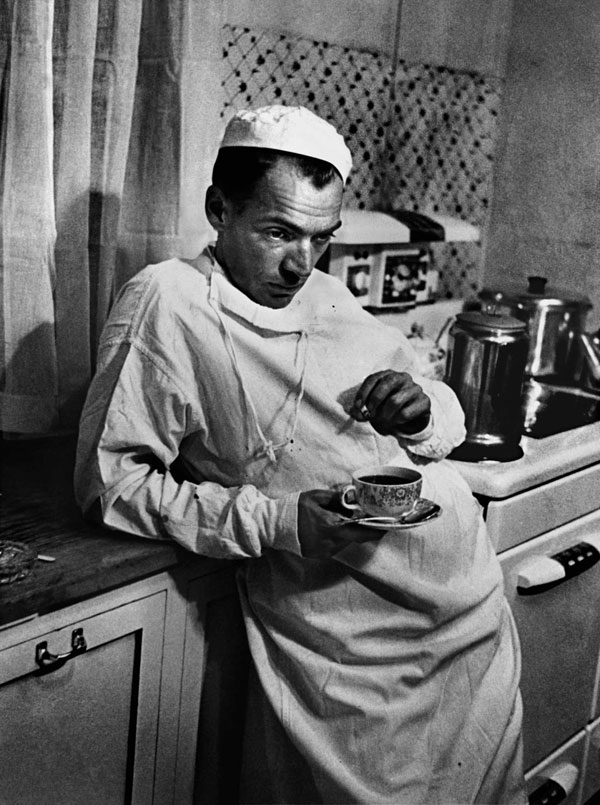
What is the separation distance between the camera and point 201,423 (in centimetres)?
151

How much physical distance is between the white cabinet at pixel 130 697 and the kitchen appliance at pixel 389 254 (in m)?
1.02

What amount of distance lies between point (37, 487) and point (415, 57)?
1555 millimetres

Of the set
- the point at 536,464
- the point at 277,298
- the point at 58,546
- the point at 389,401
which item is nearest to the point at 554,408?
the point at 536,464

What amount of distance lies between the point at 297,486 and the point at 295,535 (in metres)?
0.12

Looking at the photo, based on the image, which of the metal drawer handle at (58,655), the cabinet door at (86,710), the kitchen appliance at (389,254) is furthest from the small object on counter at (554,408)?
the metal drawer handle at (58,655)

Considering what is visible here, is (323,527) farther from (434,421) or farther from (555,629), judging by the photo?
(555,629)

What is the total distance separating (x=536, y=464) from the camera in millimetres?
2006

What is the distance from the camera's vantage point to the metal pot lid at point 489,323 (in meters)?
1.99

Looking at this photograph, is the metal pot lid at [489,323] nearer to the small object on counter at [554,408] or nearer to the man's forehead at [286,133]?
the small object on counter at [554,408]

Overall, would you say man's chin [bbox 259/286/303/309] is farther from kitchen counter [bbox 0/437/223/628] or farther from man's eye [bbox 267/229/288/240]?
kitchen counter [bbox 0/437/223/628]

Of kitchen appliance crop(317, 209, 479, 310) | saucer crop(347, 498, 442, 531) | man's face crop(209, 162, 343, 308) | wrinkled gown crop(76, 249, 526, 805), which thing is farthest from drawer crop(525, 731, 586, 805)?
man's face crop(209, 162, 343, 308)

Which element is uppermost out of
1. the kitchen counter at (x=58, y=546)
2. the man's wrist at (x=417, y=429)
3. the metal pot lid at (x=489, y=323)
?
the metal pot lid at (x=489, y=323)

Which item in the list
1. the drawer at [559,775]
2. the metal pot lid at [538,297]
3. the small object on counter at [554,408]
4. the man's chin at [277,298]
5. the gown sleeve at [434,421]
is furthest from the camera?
the metal pot lid at [538,297]

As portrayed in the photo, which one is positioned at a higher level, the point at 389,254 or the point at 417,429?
the point at 389,254
